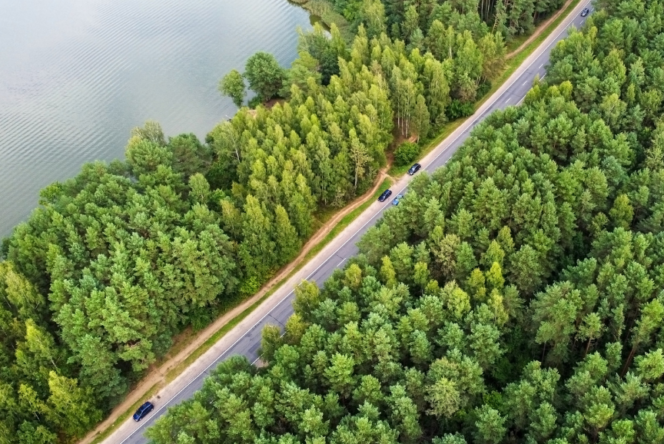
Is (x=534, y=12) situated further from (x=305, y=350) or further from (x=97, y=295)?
(x=97, y=295)

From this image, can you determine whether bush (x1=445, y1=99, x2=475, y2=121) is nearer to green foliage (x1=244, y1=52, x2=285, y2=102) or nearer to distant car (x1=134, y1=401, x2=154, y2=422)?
green foliage (x1=244, y1=52, x2=285, y2=102)

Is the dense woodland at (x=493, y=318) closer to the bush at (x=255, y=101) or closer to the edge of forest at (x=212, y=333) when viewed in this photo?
the edge of forest at (x=212, y=333)

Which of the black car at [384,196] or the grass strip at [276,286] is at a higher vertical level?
the grass strip at [276,286]

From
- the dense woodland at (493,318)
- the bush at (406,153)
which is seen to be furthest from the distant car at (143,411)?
the bush at (406,153)

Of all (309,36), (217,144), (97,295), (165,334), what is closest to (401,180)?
(217,144)

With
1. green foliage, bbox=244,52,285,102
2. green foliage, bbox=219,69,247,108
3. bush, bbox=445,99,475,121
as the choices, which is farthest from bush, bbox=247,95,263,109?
bush, bbox=445,99,475,121
